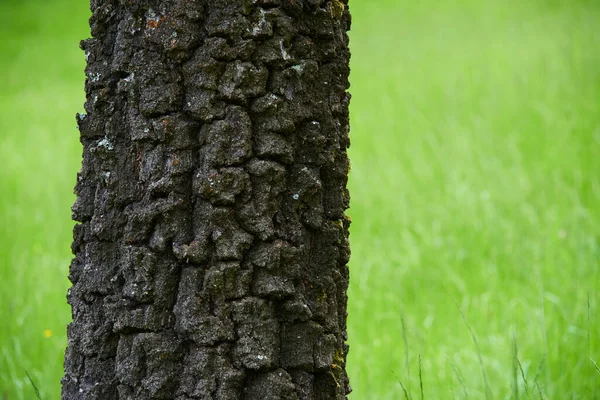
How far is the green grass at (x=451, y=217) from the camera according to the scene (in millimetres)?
2906

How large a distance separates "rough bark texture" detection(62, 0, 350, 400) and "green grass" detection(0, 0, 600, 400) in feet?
1.18

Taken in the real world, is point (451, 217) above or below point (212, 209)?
above

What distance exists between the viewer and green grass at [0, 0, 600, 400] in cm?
291

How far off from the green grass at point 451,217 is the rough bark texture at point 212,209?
14.2 inches

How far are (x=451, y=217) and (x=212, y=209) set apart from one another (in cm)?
325

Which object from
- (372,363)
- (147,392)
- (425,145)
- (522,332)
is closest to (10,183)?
(425,145)

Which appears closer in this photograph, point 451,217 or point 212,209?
point 212,209

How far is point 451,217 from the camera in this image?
14.3 feet

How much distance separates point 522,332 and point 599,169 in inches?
80.2

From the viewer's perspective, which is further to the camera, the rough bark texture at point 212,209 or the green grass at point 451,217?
the green grass at point 451,217

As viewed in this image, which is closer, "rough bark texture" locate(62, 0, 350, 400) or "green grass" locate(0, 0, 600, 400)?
"rough bark texture" locate(62, 0, 350, 400)

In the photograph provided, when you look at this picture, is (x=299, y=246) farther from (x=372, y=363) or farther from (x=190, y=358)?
(x=372, y=363)

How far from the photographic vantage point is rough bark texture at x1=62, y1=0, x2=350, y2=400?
1.36 m

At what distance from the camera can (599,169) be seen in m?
4.59
